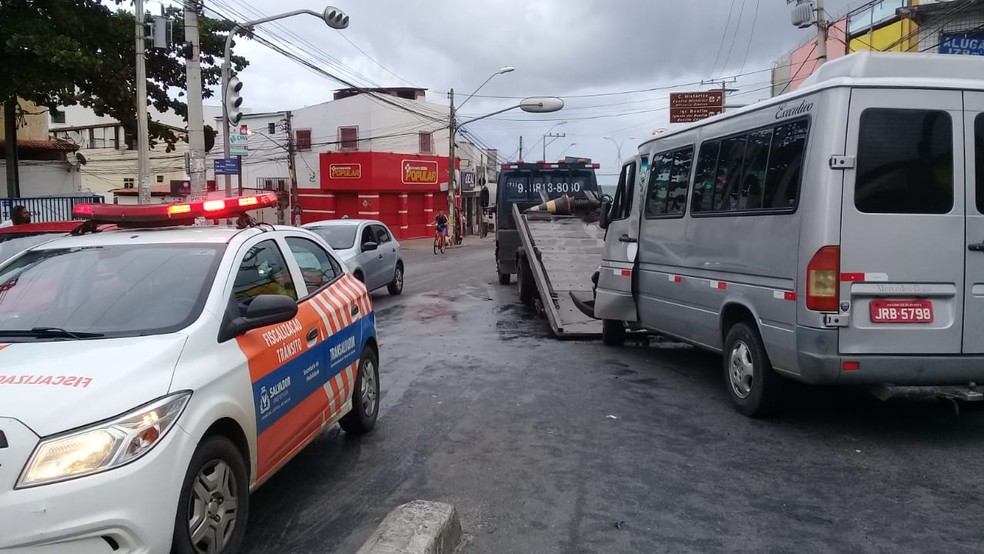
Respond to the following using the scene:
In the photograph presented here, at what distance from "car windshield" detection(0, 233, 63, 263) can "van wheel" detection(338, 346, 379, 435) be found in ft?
13.2

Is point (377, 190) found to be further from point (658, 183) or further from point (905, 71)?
point (905, 71)

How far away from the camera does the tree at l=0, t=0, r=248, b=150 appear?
15.4 metres

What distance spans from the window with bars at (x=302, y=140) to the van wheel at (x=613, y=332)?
41158 millimetres

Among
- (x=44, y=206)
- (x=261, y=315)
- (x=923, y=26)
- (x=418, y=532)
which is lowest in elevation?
(x=418, y=532)

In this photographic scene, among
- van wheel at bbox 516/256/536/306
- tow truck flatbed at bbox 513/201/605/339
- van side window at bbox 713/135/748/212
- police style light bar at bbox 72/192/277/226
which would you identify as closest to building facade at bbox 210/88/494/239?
van wheel at bbox 516/256/536/306

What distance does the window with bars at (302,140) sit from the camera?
159ft

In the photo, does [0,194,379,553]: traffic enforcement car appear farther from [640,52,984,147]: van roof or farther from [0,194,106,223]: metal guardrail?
[0,194,106,223]: metal guardrail

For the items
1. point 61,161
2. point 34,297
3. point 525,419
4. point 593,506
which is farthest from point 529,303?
point 61,161

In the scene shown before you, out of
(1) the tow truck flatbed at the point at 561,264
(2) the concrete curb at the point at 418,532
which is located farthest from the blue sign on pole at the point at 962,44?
(2) the concrete curb at the point at 418,532

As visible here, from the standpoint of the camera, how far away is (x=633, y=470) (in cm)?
528

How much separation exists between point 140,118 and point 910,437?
1576cm

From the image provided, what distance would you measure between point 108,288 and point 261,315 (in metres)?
0.86

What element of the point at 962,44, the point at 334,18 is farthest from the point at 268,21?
the point at 962,44

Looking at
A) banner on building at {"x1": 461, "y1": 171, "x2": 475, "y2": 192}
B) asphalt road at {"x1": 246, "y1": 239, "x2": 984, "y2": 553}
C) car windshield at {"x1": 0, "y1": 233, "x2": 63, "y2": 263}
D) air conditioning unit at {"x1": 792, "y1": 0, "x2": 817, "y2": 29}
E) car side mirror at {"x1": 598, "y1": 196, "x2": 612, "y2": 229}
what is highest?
air conditioning unit at {"x1": 792, "y1": 0, "x2": 817, "y2": 29}
